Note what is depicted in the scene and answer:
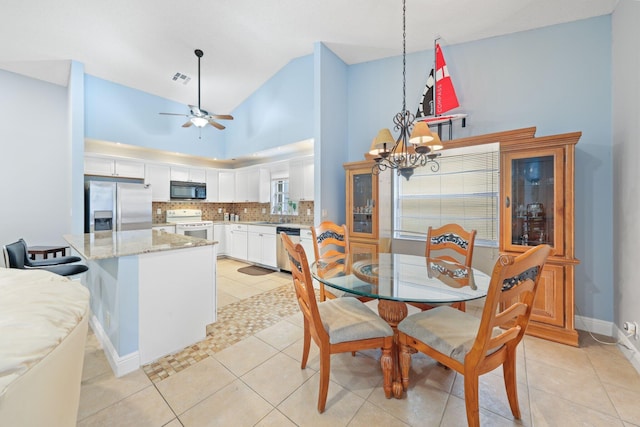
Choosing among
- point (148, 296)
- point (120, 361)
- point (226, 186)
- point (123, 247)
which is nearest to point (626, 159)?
point (148, 296)

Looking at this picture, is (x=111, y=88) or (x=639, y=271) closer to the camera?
(x=639, y=271)

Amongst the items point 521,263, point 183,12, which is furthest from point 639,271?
point 183,12

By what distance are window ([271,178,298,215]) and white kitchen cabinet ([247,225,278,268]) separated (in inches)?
24.7

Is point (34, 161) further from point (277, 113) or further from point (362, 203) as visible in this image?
point (362, 203)

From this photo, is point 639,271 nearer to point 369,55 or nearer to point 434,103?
point 434,103

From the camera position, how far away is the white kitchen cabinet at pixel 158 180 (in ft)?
15.6

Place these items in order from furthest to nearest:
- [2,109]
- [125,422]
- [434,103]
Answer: [2,109] < [434,103] < [125,422]

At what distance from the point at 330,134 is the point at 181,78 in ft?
9.55

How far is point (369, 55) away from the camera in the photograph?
3.62m

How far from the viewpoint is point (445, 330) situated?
1449 mm

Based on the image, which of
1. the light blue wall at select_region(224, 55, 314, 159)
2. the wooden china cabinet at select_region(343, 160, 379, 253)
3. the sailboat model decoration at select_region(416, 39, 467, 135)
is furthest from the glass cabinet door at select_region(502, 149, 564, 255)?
the light blue wall at select_region(224, 55, 314, 159)

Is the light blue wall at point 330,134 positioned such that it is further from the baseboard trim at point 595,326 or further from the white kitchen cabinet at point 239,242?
the baseboard trim at point 595,326

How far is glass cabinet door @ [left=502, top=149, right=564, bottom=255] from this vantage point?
232cm

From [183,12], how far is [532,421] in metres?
4.85
